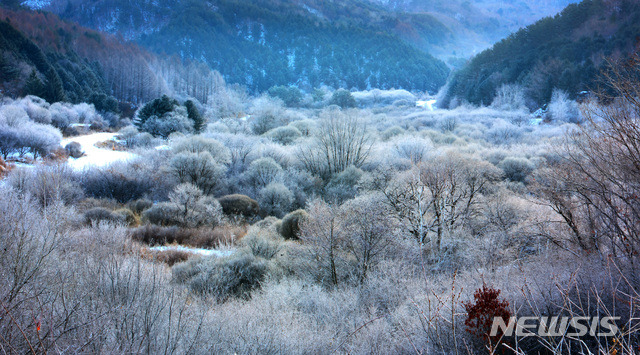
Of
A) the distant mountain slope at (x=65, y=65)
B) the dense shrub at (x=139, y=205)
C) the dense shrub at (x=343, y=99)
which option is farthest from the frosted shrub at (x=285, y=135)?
the dense shrub at (x=343, y=99)

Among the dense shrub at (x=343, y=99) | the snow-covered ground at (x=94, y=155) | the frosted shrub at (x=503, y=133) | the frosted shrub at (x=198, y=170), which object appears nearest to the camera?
the frosted shrub at (x=198, y=170)

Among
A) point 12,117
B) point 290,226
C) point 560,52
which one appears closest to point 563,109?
point 560,52

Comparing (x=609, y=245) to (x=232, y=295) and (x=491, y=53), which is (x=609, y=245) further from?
(x=491, y=53)

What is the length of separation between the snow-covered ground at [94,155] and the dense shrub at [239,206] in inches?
447

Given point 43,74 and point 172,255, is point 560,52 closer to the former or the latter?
point 172,255

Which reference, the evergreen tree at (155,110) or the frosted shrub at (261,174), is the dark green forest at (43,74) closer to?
the evergreen tree at (155,110)

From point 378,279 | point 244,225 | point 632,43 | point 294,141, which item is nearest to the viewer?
point 378,279

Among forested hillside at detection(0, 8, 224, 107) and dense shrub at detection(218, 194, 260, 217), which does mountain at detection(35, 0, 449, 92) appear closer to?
forested hillside at detection(0, 8, 224, 107)

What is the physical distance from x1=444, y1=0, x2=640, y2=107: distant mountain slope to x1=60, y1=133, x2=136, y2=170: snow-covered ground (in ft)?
159

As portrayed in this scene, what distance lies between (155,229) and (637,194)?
1922 centimetres

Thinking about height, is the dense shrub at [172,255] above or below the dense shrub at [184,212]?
below

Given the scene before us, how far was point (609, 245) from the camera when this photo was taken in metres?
8.72

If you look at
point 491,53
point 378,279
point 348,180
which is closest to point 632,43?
point 491,53

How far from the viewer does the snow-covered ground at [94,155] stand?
25.5 metres
